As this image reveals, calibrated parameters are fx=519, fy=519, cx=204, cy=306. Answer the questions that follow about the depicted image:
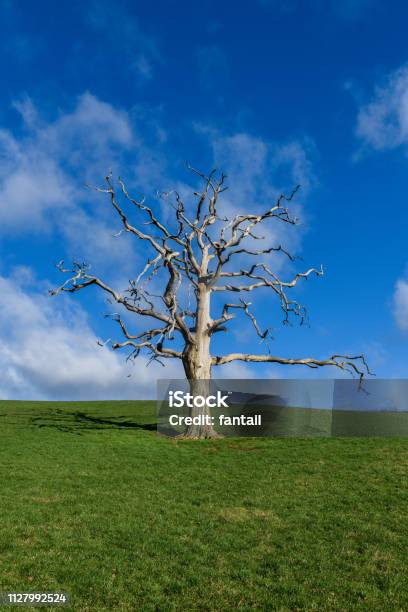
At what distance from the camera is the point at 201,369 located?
1416 inches

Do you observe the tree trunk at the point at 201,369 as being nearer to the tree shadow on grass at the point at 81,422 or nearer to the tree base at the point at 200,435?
the tree base at the point at 200,435

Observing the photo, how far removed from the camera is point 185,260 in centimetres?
3916

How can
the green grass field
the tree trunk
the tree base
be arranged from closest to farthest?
the green grass field
the tree base
the tree trunk

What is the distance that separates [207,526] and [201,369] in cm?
2052

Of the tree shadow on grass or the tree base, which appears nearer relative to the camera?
the tree base

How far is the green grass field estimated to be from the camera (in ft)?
36.5

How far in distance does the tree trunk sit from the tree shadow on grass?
213 inches

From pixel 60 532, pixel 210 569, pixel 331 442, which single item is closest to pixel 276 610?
pixel 210 569

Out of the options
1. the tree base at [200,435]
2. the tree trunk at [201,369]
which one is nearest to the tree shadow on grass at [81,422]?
the tree base at [200,435]

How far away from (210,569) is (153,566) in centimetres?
135

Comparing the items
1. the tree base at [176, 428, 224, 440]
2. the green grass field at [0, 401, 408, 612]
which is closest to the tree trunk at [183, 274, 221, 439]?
the tree base at [176, 428, 224, 440]

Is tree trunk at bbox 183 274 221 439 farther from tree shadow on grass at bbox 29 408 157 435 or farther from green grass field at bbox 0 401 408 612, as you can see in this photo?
green grass field at bbox 0 401 408 612

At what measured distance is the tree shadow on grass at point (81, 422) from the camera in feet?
122

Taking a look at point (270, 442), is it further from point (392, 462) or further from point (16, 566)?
point (16, 566)
